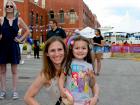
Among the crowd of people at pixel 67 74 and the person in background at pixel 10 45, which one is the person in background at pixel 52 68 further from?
the person in background at pixel 10 45

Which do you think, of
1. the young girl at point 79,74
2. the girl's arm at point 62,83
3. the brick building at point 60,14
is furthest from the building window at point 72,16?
the girl's arm at point 62,83

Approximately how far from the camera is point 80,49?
440cm

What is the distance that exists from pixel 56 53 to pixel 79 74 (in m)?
0.30

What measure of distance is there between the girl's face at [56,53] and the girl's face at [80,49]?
136 millimetres

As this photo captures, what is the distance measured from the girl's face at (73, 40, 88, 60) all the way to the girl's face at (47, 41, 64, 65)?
14 cm

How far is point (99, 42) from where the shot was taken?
49.5 ft

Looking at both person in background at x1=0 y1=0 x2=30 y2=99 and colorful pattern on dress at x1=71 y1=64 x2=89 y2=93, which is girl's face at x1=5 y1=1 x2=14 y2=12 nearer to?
person in background at x1=0 y1=0 x2=30 y2=99

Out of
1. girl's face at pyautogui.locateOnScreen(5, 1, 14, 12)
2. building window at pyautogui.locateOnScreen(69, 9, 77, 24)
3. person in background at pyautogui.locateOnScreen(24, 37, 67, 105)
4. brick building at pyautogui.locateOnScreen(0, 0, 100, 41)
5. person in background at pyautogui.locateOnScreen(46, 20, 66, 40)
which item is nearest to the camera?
person in background at pyautogui.locateOnScreen(24, 37, 67, 105)

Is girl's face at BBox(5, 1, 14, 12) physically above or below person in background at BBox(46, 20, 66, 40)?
above

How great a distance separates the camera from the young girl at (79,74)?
14.1 feet

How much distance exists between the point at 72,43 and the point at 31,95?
64cm

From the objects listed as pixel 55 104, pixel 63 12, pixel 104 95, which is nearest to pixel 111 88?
pixel 104 95

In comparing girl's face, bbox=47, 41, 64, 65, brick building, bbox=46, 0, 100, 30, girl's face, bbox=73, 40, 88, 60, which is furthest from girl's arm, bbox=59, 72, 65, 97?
brick building, bbox=46, 0, 100, 30

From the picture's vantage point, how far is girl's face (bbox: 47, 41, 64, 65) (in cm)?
434
